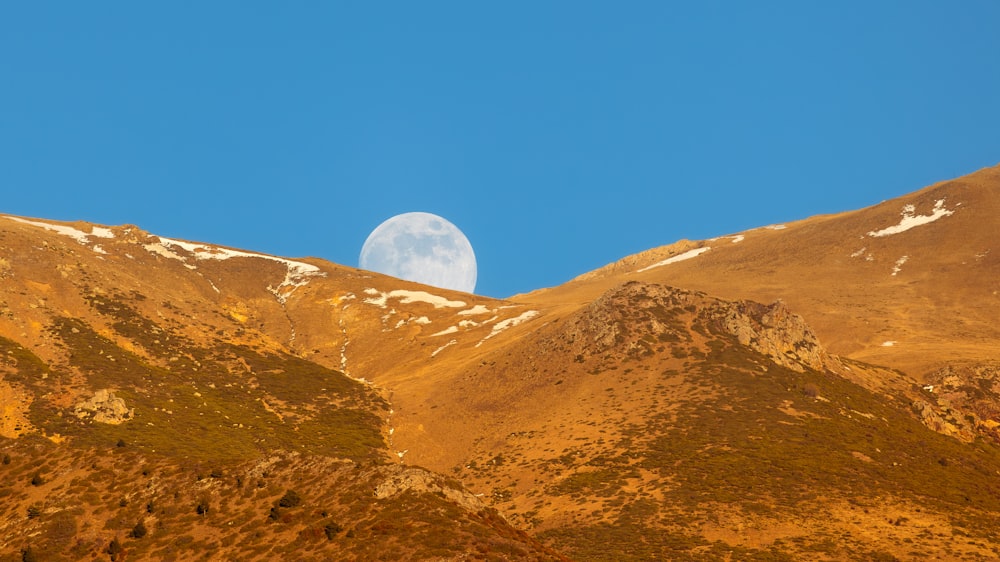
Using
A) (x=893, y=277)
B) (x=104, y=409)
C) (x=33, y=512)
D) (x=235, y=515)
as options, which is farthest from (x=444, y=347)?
(x=893, y=277)

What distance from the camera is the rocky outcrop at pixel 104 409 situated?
245 ft

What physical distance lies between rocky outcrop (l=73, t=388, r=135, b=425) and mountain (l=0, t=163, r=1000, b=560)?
0.72 feet

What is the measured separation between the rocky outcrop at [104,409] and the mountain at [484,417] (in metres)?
0.22

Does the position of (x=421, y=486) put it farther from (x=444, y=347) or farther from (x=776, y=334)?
(x=444, y=347)

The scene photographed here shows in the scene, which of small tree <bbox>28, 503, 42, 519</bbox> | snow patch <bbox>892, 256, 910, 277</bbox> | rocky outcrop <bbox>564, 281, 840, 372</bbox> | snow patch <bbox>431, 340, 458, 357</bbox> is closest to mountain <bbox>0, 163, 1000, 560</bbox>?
small tree <bbox>28, 503, 42, 519</bbox>

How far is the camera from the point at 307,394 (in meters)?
98.4

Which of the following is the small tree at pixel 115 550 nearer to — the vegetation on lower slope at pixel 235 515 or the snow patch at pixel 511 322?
the vegetation on lower slope at pixel 235 515

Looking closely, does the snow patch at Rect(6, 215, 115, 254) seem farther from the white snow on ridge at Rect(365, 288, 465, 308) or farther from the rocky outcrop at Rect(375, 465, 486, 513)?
the rocky outcrop at Rect(375, 465, 486, 513)

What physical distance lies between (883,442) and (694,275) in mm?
106791

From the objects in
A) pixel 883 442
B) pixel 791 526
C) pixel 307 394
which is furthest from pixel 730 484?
pixel 307 394

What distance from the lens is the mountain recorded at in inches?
1734

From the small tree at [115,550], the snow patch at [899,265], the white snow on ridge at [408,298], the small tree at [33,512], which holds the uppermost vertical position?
the white snow on ridge at [408,298]

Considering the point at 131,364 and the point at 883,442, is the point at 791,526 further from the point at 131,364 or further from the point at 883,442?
the point at 131,364

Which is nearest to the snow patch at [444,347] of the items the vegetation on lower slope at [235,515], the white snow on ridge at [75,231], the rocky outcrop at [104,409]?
the rocky outcrop at [104,409]
